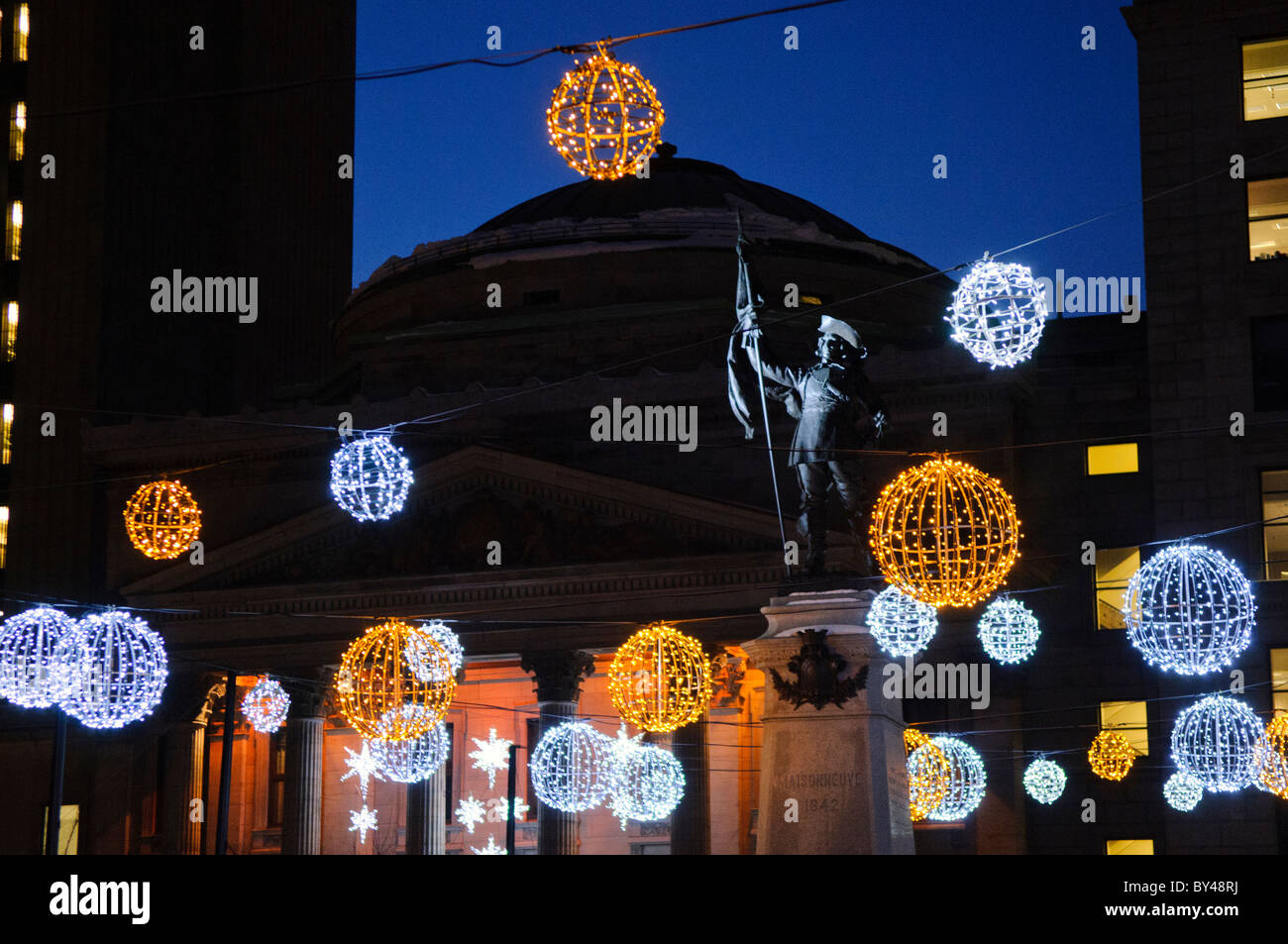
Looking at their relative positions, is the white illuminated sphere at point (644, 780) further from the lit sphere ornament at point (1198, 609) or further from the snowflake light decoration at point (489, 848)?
the snowflake light decoration at point (489, 848)

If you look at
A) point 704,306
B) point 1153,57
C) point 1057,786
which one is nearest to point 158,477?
point 704,306

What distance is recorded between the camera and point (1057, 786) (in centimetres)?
4541

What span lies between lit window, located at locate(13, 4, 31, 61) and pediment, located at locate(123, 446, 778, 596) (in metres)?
24.7

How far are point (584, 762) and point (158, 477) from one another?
20414 millimetres

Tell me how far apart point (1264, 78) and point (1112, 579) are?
14.4 metres

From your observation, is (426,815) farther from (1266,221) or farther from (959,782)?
(1266,221)

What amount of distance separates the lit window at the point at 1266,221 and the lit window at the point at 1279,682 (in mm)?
7924

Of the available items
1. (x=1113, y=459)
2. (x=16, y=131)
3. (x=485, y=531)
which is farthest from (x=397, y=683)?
(x=16, y=131)

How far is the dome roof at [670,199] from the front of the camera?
63938mm

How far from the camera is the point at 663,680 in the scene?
1190 inches

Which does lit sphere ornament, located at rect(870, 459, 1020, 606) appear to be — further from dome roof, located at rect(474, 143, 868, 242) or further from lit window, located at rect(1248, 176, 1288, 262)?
dome roof, located at rect(474, 143, 868, 242)

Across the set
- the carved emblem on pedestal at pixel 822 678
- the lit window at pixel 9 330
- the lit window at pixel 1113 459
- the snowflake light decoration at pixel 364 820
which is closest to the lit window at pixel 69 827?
the snowflake light decoration at pixel 364 820
